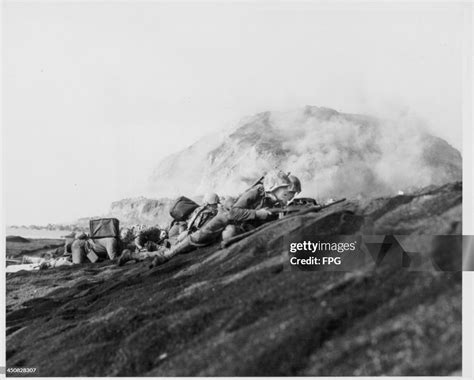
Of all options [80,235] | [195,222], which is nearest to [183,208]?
[195,222]

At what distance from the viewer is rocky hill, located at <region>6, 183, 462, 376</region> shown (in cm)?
775

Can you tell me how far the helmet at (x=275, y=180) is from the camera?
9281 millimetres

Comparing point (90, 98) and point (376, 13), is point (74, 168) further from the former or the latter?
point (376, 13)

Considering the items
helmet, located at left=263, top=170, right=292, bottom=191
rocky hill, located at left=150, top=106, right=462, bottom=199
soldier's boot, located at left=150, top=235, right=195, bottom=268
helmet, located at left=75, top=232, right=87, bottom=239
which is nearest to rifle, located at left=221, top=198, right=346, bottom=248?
rocky hill, located at left=150, top=106, right=462, bottom=199

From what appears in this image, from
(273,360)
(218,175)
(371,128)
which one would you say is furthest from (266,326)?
(371,128)

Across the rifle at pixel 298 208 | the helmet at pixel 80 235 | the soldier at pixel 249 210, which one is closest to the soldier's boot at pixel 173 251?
the soldier at pixel 249 210

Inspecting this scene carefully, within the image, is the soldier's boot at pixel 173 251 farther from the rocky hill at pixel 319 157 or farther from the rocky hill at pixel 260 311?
the rocky hill at pixel 319 157

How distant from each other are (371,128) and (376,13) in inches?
60.3

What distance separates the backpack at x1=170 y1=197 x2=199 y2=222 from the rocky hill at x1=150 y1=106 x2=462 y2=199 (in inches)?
4.7

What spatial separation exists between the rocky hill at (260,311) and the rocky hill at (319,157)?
0.29 m

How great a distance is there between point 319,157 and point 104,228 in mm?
3215

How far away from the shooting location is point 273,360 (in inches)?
311

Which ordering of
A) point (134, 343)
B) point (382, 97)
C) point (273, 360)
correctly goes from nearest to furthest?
point (273, 360) < point (134, 343) < point (382, 97)

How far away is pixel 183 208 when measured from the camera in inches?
380
